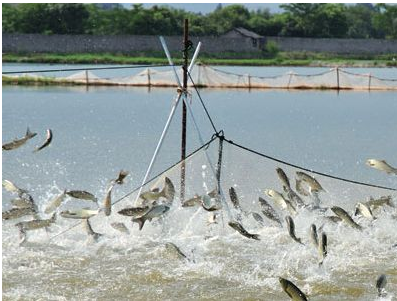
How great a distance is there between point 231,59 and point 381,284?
60834 millimetres

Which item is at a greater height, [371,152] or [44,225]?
[44,225]

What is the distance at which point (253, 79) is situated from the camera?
35688 millimetres

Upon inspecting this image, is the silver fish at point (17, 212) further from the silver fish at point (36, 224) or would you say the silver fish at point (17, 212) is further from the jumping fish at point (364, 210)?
the jumping fish at point (364, 210)

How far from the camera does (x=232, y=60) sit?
6656cm

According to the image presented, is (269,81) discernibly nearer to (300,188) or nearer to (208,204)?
(300,188)

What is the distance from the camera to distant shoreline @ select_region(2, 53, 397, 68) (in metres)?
58.6

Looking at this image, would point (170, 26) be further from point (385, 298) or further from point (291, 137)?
point (385, 298)

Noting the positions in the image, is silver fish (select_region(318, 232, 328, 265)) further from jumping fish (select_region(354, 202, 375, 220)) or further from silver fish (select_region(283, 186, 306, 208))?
silver fish (select_region(283, 186, 306, 208))

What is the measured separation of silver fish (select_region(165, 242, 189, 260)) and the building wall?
2010 inches

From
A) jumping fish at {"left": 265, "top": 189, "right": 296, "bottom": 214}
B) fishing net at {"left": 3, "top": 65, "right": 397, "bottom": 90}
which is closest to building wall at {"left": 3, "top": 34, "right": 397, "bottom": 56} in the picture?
fishing net at {"left": 3, "top": 65, "right": 397, "bottom": 90}

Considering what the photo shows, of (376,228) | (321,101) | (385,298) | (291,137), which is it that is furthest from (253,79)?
(385,298)

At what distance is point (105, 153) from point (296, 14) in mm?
72700

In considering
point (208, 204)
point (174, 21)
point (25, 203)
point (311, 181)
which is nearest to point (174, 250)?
point (208, 204)

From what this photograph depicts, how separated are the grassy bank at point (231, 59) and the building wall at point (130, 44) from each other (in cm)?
88
